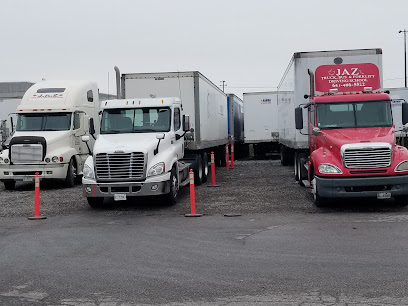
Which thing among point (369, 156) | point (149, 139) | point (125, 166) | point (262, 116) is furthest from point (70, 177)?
point (262, 116)

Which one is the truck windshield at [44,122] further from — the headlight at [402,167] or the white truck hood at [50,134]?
the headlight at [402,167]

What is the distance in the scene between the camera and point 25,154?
62.2 ft

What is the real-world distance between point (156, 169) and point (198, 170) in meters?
5.42

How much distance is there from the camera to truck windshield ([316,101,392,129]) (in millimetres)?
13891

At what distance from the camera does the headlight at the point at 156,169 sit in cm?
1358

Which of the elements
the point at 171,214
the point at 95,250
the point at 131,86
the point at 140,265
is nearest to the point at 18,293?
the point at 140,265

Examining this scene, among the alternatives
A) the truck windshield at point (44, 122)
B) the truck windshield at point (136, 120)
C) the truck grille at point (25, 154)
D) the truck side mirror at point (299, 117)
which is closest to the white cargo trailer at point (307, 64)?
the truck side mirror at point (299, 117)

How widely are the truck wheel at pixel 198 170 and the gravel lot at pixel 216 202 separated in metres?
0.27

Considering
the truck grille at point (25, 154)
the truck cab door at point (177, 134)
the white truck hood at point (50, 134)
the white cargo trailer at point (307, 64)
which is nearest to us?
the truck cab door at point (177, 134)

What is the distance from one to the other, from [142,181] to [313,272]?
681 centimetres

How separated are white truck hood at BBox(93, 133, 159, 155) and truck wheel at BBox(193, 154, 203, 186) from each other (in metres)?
4.21

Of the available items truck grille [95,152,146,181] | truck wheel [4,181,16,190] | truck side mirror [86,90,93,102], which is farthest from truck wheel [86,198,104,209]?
truck side mirror [86,90,93,102]

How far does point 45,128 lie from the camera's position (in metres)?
19.8

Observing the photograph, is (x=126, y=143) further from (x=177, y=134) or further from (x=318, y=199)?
(x=318, y=199)
